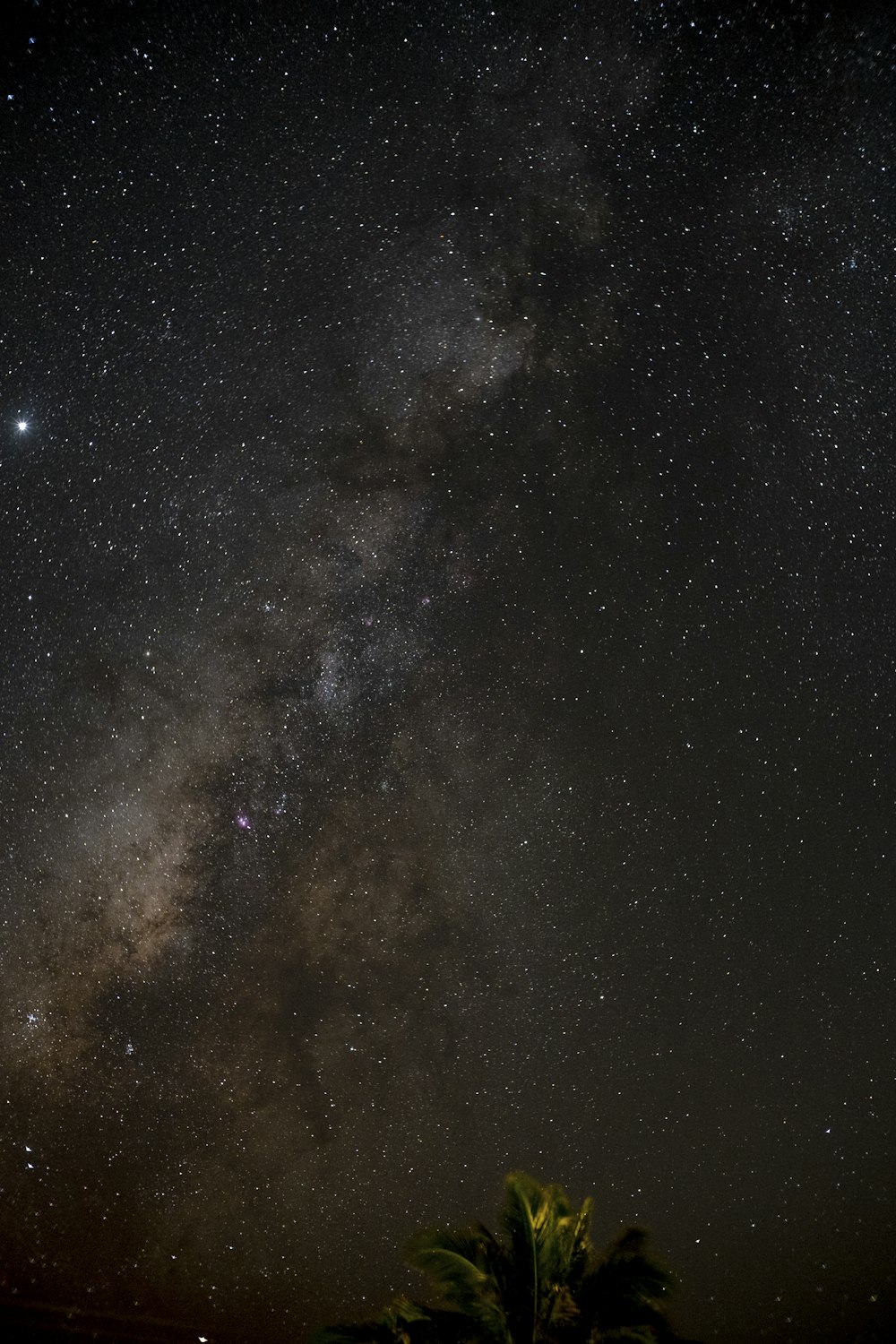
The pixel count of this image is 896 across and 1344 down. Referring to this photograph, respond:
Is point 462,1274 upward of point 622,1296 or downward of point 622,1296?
upward

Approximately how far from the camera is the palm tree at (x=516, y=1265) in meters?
8.21

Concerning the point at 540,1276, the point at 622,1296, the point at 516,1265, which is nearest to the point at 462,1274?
the point at 516,1265

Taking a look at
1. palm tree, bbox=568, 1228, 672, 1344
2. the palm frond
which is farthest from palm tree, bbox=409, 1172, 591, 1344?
palm tree, bbox=568, 1228, 672, 1344

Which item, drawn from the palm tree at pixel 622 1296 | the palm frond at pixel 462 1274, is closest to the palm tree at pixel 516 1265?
the palm frond at pixel 462 1274

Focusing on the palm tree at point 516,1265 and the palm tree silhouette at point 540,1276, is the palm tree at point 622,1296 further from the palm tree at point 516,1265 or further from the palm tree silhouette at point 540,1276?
the palm tree at point 516,1265

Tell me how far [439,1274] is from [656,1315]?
2.43 m

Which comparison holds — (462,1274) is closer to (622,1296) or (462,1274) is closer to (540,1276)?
(540,1276)

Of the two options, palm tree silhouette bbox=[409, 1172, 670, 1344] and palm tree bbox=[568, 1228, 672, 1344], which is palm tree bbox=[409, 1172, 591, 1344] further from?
palm tree bbox=[568, 1228, 672, 1344]

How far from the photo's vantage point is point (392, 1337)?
7.93 metres

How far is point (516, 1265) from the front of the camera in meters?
8.68

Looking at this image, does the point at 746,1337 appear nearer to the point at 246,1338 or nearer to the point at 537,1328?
the point at 246,1338

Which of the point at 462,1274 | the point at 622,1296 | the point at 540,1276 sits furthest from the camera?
the point at 622,1296

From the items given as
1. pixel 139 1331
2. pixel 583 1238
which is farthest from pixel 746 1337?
pixel 583 1238

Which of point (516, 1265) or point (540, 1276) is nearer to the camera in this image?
point (540, 1276)
